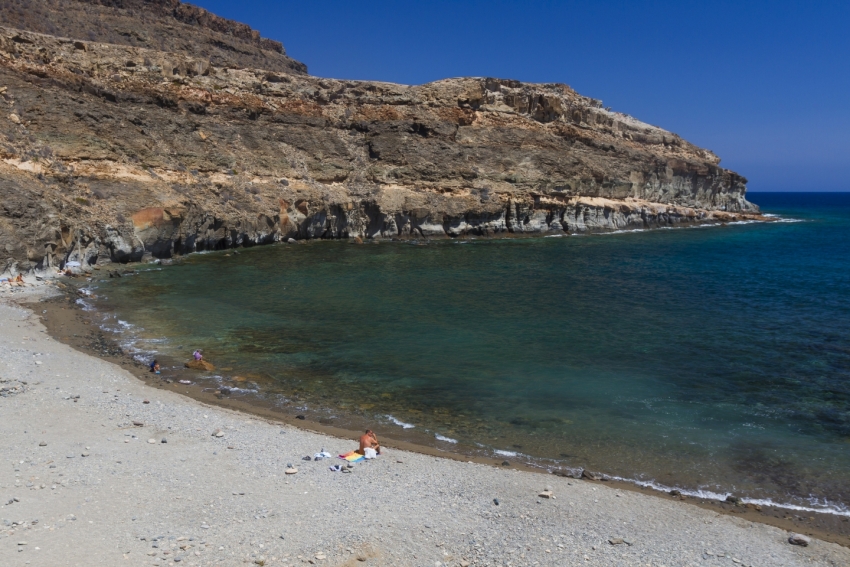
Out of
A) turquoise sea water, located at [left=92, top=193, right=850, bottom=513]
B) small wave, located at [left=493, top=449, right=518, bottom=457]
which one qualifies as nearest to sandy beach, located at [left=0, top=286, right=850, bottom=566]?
small wave, located at [left=493, top=449, right=518, bottom=457]

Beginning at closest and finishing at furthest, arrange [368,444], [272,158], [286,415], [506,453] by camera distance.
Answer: [368,444]
[506,453]
[286,415]
[272,158]

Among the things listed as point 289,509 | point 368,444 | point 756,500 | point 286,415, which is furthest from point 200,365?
point 756,500

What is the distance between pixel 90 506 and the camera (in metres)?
8.06

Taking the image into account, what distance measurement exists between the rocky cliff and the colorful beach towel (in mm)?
19420

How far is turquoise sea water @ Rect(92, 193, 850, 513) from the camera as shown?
38.4 feet

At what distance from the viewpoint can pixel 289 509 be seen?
8516 mm

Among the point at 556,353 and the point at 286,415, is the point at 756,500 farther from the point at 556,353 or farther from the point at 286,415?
the point at 286,415

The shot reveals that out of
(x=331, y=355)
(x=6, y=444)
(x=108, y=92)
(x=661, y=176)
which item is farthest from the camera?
(x=661, y=176)

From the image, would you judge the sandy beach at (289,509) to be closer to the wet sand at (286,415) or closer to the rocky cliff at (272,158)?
the wet sand at (286,415)

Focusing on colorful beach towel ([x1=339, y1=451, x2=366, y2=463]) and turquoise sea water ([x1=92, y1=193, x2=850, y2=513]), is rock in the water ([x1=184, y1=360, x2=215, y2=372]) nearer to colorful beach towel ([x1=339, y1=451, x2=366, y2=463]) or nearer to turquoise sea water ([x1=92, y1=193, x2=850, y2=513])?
turquoise sea water ([x1=92, y1=193, x2=850, y2=513])

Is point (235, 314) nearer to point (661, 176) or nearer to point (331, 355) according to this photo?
point (331, 355)

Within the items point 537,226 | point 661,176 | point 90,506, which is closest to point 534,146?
point 537,226

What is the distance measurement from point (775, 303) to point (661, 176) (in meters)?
42.0

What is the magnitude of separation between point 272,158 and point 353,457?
1452 inches
